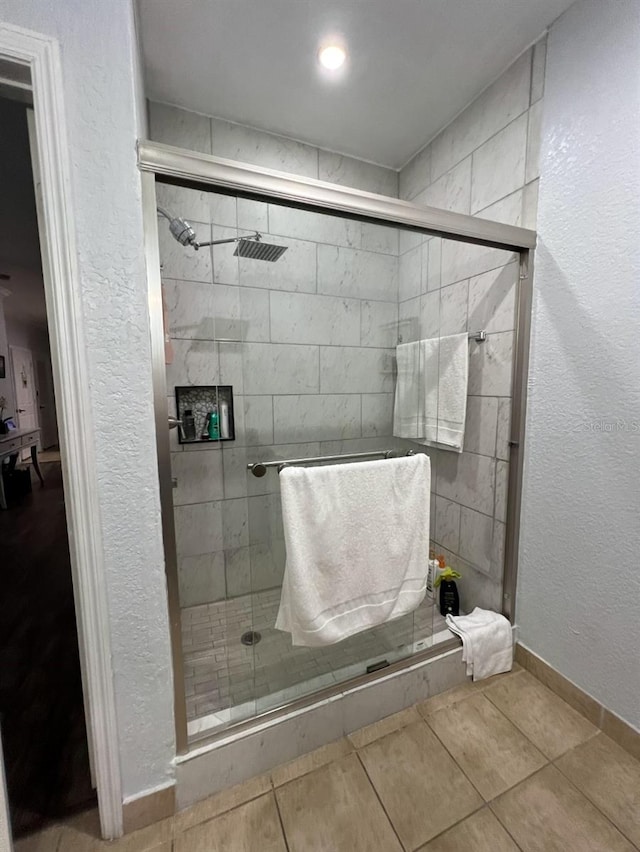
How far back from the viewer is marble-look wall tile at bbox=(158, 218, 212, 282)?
54.8 inches

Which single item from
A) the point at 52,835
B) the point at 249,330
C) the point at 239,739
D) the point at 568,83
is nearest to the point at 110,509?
the point at 249,330

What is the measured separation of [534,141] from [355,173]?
942 mm

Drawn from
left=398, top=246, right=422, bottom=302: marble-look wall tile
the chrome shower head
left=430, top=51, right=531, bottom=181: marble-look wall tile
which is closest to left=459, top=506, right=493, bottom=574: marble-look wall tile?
left=398, top=246, right=422, bottom=302: marble-look wall tile

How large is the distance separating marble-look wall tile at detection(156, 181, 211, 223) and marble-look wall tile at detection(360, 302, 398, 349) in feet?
2.06

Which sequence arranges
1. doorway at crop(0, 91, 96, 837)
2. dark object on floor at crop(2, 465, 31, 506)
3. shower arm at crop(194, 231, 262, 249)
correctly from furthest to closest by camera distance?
dark object on floor at crop(2, 465, 31, 506), shower arm at crop(194, 231, 262, 249), doorway at crop(0, 91, 96, 837)

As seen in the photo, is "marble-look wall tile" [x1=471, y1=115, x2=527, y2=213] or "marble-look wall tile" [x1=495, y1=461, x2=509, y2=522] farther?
"marble-look wall tile" [x1=495, y1=461, x2=509, y2=522]

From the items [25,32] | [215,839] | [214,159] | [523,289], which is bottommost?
[215,839]

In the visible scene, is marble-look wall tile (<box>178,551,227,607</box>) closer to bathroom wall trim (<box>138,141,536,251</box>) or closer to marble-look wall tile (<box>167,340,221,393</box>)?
marble-look wall tile (<box>167,340,221,393</box>)

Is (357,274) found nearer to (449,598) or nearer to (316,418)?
(316,418)

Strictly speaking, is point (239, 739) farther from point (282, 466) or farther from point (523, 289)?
point (523, 289)

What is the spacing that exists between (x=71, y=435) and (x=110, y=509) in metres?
0.20

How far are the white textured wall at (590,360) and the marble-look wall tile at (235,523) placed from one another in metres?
1.18

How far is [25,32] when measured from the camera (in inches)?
27.3

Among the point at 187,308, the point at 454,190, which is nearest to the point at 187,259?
the point at 187,308
